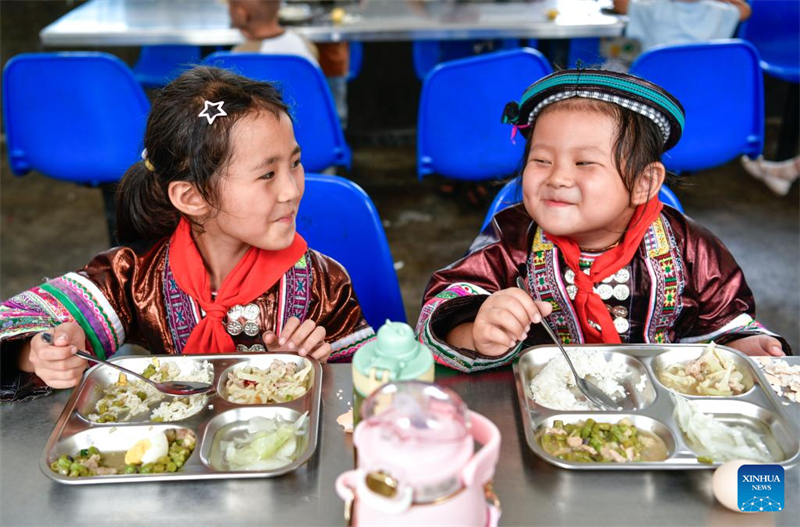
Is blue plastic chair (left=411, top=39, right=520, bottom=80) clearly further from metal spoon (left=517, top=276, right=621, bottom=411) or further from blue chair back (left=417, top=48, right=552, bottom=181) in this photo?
metal spoon (left=517, top=276, right=621, bottom=411)

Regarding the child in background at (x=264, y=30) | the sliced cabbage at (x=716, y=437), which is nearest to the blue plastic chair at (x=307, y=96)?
the child in background at (x=264, y=30)

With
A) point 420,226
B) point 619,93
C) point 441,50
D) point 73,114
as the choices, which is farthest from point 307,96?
point 441,50

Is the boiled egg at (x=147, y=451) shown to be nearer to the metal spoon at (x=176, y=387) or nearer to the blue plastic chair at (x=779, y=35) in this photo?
the metal spoon at (x=176, y=387)

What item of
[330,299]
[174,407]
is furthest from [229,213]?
[174,407]

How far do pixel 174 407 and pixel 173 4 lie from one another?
402 centimetres

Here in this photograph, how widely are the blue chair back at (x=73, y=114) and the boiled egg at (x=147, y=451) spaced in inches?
86.0

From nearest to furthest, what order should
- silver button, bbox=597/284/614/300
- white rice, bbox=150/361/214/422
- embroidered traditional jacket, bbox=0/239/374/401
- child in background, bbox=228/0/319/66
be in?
1. white rice, bbox=150/361/214/422
2. embroidered traditional jacket, bbox=0/239/374/401
3. silver button, bbox=597/284/614/300
4. child in background, bbox=228/0/319/66

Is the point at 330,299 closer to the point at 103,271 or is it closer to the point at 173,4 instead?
the point at 103,271

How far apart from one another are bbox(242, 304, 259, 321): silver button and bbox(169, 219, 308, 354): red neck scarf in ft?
0.13

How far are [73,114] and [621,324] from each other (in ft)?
8.49

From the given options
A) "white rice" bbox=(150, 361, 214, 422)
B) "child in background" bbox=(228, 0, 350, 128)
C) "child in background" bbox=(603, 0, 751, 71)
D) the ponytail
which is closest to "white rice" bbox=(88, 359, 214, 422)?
"white rice" bbox=(150, 361, 214, 422)

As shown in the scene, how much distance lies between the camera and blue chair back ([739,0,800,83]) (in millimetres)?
4668

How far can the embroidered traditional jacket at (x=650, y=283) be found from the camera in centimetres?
175

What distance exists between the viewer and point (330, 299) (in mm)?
1789
